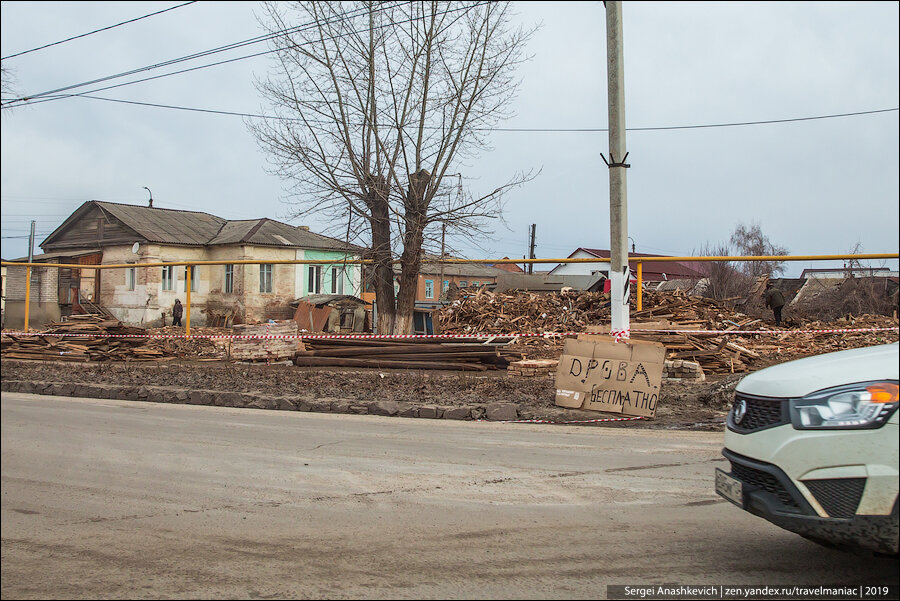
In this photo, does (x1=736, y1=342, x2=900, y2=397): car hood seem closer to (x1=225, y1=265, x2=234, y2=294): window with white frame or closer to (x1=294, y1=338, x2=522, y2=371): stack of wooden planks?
(x1=294, y1=338, x2=522, y2=371): stack of wooden planks

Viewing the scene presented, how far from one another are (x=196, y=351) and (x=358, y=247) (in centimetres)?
487

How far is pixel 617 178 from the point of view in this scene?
1120cm

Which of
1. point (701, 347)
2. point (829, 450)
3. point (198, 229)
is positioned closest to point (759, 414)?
point (829, 450)

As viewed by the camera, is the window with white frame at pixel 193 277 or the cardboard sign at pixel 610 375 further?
the window with white frame at pixel 193 277

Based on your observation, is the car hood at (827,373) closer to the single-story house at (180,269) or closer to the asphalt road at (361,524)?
the asphalt road at (361,524)

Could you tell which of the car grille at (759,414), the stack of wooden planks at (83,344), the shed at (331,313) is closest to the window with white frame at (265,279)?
the shed at (331,313)

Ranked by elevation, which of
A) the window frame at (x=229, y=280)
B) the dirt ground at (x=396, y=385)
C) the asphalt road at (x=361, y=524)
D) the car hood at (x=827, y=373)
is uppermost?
the window frame at (x=229, y=280)

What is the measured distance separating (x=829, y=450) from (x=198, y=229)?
959 inches

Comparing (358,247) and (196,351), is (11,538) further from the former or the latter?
(358,247)

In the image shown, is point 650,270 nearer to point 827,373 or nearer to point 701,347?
point 701,347

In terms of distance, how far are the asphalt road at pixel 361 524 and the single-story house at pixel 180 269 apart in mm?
11573

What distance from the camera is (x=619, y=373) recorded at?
33.6ft

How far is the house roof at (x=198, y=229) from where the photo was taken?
70.0 ft

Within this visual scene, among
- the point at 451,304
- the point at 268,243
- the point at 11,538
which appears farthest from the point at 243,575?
the point at 268,243
